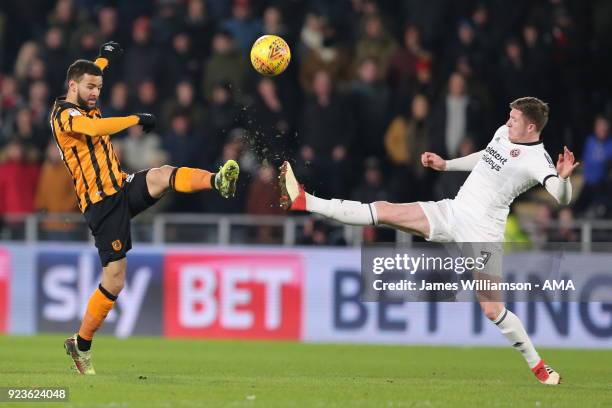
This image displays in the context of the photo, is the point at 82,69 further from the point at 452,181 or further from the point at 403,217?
the point at 452,181

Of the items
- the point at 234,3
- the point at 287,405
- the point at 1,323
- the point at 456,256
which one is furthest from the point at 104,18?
the point at 287,405

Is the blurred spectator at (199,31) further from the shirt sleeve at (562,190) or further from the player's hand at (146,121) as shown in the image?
the shirt sleeve at (562,190)

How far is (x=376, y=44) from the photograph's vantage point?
18.8 m

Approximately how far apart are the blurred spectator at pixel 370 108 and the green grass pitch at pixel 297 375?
295 centimetres

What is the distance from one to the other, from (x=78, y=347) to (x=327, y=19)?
355 inches

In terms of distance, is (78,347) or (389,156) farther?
(389,156)

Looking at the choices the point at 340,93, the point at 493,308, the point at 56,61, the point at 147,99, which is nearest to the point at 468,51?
the point at 340,93

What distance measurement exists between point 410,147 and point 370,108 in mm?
807

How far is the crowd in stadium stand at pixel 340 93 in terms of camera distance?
1777cm

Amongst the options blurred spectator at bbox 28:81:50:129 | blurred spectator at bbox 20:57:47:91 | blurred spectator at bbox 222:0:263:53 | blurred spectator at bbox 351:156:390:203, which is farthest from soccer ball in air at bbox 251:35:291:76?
blurred spectator at bbox 20:57:47:91

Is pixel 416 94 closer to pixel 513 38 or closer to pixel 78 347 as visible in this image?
pixel 513 38

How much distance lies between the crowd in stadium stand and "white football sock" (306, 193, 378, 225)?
19.2 ft

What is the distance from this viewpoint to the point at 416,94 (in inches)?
720

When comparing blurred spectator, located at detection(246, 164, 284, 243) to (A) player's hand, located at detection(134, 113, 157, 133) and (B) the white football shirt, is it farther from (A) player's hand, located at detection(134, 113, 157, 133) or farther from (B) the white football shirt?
(A) player's hand, located at detection(134, 113, 157, 133)
